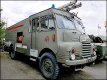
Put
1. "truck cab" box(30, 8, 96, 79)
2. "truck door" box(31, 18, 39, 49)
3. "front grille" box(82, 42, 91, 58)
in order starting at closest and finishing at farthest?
"truck cab" box(30, 8, 96, 79)
"front grille" box(82, 42, 91, 58)
"truck door" box(31, 18, 39, 49)

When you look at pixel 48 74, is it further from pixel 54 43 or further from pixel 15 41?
pixel 15 41

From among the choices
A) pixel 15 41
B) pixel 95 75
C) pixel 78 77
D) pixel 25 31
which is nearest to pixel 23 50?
pixel 25 31

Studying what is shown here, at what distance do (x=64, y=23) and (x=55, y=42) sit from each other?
3.14 ft

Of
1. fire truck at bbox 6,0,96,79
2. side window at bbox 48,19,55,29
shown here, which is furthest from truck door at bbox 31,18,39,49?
side window at bbox 48,19,55,29

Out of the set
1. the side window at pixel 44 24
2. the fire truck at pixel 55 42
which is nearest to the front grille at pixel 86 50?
the fire truck at pixel 55 42

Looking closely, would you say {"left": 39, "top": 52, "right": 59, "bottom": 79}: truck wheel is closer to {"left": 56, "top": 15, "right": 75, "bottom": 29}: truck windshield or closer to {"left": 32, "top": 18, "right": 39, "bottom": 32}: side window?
{"left": 56, "top": 15, "right": 75, "bottom": 29}: truck windshield

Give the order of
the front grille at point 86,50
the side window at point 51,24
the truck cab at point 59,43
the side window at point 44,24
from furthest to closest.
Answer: the side window at point 44,24, the side window at point 51,24, the front grille at point 86,50, the truck cab at point 59,43

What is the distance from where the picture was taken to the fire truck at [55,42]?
207 inches

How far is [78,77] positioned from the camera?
6.45 m

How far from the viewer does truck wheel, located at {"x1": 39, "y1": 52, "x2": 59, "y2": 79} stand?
5394 mm

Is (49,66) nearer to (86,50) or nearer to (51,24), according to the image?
(86,50)

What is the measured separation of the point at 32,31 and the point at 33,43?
594 millimetres

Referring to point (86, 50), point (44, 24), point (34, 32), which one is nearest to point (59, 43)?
point (86, 50)

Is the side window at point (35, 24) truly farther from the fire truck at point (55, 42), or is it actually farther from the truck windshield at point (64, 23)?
the truck windshield at point (64, 23)
